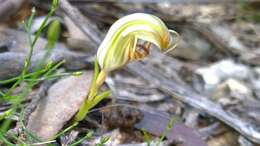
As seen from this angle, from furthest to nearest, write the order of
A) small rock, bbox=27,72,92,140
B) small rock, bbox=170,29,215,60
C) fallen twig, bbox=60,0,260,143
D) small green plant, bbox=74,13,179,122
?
small rock, bbox=170,29,215,60, fallen twig, bbox=60,0,260,143, small rock, bbox=27,72,92,140, small green plant, bbox=74,13,179,122

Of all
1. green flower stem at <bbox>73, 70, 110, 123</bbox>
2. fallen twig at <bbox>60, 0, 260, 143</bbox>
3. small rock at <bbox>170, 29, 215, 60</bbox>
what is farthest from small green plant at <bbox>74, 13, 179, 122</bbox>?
small rock at <bbox>170, 29, 215, 60</bbox>

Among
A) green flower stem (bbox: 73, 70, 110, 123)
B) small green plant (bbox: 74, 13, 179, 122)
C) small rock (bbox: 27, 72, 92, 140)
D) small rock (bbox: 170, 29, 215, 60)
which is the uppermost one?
small green plant (bbox: 74, 13, 179, 122)

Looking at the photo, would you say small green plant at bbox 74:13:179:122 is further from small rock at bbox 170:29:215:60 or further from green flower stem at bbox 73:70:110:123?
small rock at bbox 170:29:215:60

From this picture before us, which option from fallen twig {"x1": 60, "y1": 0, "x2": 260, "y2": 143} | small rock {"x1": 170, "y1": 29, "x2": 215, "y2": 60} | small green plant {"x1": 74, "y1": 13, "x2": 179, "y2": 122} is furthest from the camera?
small rock {"x1": 170, "y1": 29, "x2": 215, "y2": 60}

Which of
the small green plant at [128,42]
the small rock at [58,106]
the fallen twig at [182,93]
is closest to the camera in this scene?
the small green plant at [128,42]

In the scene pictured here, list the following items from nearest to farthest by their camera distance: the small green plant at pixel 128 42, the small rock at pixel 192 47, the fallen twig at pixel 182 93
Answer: the small green plant at pixel 128 42
the fallen twig at pixel 182 93
the small rock at pixel 192 47

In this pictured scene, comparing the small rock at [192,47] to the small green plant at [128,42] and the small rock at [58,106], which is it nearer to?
the small rock at [58,106]

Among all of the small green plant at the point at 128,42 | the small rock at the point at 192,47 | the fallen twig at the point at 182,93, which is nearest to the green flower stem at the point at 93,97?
the small green plant at the point at 128,42
